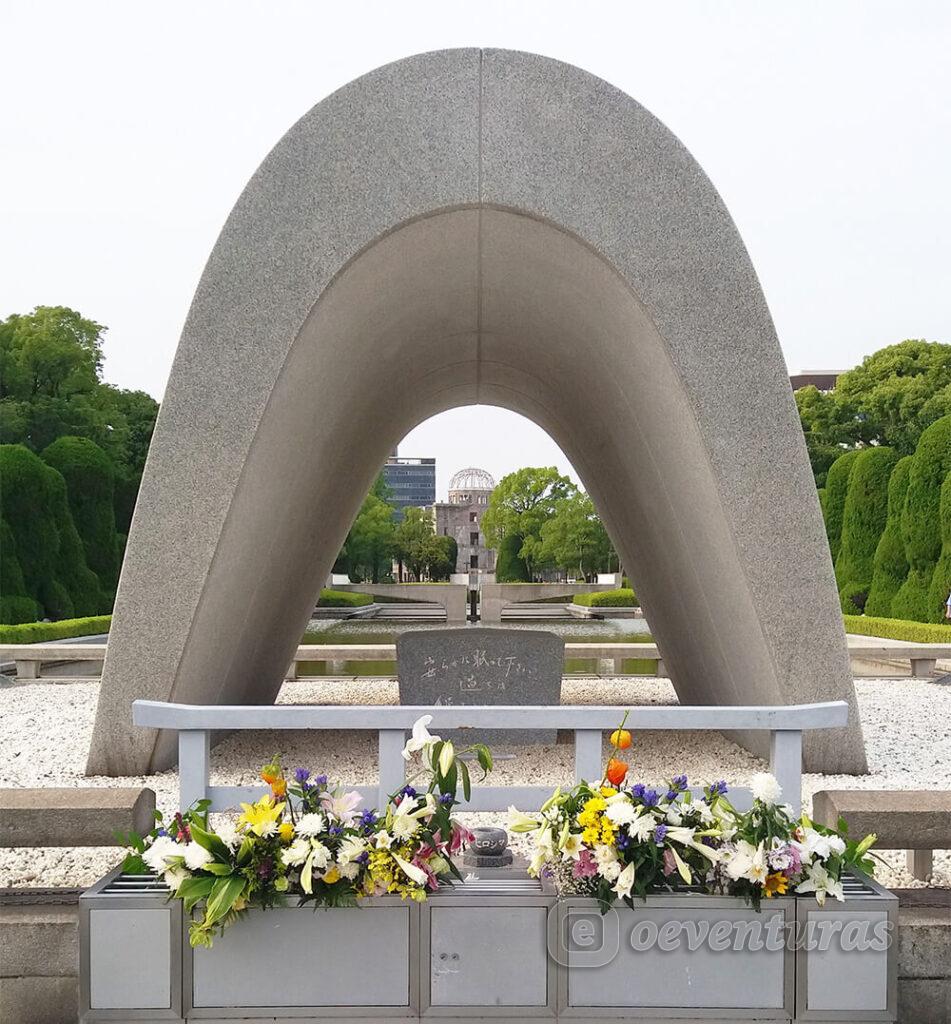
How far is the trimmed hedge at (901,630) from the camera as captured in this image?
18.1 meters

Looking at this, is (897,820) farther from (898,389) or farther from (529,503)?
(529,503)

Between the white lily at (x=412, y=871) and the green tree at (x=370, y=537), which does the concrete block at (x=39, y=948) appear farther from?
the green tree at (x=370, y=537)

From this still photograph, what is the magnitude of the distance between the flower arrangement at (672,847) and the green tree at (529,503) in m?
48.0

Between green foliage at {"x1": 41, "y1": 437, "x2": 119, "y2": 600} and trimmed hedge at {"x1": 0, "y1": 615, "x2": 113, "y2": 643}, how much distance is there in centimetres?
501

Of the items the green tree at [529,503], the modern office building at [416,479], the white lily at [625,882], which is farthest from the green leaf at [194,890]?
the modern office building at [416,479]

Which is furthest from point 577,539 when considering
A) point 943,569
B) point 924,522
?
point 943,569

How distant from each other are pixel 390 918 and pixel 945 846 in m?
2.43

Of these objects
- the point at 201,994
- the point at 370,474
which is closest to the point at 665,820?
the point at 201,994

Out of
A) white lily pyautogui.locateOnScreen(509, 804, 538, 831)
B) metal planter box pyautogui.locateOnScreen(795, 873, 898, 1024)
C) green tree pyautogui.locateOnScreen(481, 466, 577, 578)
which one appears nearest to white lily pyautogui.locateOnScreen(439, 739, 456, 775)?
white lily pyautogui.locateOnScreen(509, 804, 538, 831)

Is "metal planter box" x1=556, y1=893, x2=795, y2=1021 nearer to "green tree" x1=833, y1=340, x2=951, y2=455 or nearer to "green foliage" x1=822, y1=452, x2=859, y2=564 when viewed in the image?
"green foliage" x1=822, y1=452, x2=859, y2=564

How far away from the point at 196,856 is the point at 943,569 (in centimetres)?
2052

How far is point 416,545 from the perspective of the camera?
59906 millimetres

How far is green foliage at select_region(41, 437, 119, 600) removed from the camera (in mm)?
24859

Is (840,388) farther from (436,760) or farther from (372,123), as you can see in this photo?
(436,760)
